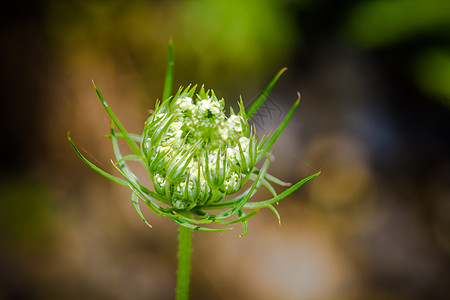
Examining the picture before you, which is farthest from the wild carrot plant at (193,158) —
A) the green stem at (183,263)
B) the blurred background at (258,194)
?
the blurred background at (258,194)

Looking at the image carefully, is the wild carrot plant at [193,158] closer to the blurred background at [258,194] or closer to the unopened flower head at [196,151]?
the unopened flower head at [196,151]

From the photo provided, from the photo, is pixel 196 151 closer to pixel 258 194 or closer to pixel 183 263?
pixel 183 263

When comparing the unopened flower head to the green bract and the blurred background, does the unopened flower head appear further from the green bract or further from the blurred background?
the blurred background

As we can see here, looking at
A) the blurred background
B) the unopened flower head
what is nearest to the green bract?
the unopened flower head

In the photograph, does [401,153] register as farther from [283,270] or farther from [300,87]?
[283,270]

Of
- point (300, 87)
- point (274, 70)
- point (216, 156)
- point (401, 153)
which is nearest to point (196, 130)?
point (216, 156)
